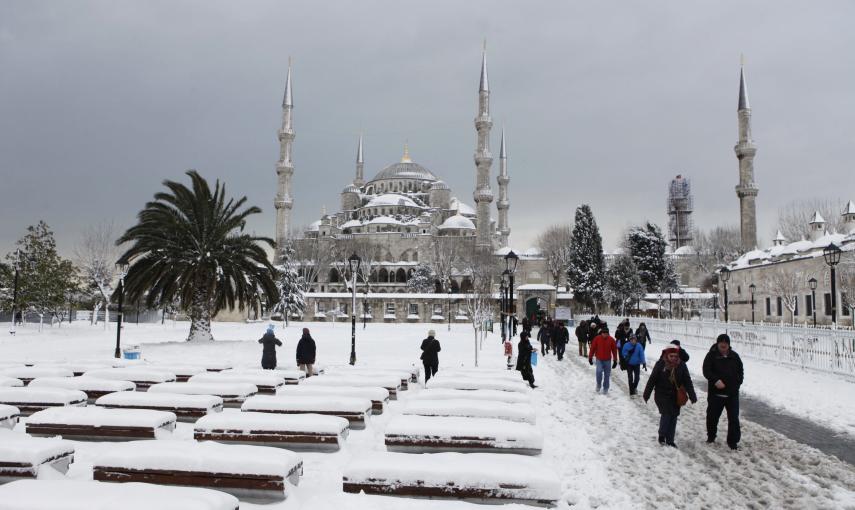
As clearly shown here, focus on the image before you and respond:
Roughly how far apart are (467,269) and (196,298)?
138ft

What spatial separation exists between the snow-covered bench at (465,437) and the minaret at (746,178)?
57734mm

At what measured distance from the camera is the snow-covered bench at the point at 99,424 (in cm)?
603

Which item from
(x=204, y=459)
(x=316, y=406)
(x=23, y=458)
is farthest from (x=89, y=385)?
(x=204, y=459)

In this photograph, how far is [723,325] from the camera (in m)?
19.9

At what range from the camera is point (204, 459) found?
173 inches

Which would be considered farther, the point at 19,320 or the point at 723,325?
the point at 19,320

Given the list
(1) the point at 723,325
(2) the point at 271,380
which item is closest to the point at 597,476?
(2) the point at 271,380

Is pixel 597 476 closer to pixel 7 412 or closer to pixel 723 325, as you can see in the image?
pixel 7 412

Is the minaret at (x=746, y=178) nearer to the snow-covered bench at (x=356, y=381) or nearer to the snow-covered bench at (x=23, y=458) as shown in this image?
the snow-covered bench at (x=356, y=381)

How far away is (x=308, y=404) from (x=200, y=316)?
1606cm

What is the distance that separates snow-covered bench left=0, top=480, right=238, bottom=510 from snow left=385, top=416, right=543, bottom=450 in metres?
2.28

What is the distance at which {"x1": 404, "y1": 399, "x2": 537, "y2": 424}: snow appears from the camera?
639 centimetres

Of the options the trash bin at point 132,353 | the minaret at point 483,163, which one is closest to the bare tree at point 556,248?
the minaret at point 483,163

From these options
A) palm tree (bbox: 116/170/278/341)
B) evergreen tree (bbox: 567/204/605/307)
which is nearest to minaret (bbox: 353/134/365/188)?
evergreen tree (bbox: 567/204/605/307)
